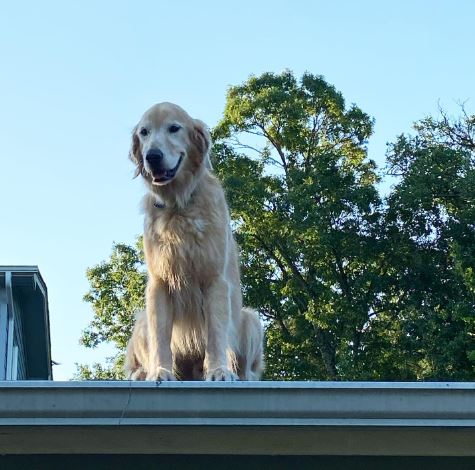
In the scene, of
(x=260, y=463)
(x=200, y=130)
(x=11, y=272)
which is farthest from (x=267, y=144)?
(x=260, y=463)

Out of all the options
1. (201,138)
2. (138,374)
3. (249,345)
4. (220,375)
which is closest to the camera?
(220,375)

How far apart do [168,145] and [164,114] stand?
20 cm

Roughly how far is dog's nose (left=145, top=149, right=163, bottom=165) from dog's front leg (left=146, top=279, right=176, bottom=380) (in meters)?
0.72

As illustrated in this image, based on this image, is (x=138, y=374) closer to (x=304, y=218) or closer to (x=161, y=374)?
(x=161, y=374)

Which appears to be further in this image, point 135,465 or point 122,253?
point 122,253

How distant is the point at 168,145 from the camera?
20.7ft

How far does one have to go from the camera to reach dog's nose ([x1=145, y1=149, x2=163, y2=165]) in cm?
620

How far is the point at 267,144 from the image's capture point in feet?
89.9

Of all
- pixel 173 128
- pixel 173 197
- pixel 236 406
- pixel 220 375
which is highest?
pixel 173 128

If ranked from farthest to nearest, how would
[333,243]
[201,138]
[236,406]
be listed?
[333,243] → [201,138] → [236,406]

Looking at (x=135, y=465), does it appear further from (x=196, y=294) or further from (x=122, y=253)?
(x=122, y=253)

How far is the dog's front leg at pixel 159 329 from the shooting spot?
19.8 ft

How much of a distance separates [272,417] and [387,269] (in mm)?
21521

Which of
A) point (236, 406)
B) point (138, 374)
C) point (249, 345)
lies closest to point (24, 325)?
point (138, 374)
